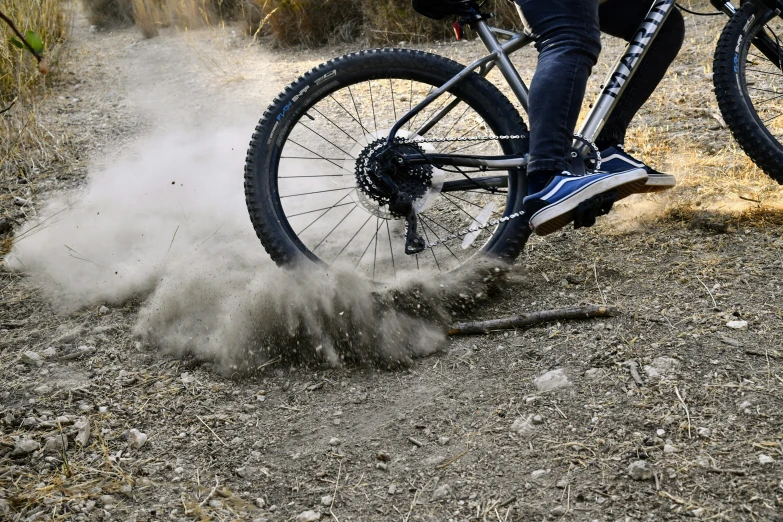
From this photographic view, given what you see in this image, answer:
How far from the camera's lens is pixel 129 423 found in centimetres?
242

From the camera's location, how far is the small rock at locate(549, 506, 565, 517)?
1.89 meters

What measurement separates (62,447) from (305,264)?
1.12 meters

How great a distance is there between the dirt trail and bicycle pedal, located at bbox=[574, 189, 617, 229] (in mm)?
364

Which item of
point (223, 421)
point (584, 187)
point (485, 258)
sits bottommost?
point (223, 421)

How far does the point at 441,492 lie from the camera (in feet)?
6.64

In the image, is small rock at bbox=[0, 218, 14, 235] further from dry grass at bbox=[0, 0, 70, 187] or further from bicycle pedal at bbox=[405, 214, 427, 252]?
bicycle pedal at bbox=[405, 214, 427, 252]

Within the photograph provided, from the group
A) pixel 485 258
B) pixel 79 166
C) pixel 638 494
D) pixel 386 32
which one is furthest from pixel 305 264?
pixel 386 32

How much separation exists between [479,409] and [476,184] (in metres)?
1.07

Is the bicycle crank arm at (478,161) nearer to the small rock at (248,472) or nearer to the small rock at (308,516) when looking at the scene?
the small rock at (248,472)

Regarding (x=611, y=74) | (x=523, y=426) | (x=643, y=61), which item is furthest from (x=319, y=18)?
(x=523, y=426)

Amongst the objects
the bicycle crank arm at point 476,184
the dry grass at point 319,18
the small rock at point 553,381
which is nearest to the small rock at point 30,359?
the bicycle crank arm at point 476,184

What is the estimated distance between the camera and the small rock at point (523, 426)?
2209mm

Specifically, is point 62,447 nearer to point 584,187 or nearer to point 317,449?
point 317,449

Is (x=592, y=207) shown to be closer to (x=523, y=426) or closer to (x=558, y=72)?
(x=558, y=72)
